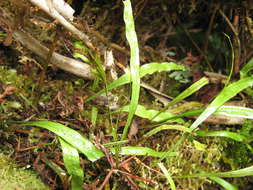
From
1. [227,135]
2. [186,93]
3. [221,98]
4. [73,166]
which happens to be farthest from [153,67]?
[73,166]

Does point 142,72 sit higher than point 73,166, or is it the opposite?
point 142,72

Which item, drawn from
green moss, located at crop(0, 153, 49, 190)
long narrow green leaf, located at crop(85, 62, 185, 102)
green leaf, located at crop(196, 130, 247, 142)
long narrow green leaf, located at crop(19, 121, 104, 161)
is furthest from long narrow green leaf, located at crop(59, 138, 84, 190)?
green leaf, located at crop(196, 130, 247, 142)

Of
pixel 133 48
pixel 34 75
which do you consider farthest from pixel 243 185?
A: pixel 34 75

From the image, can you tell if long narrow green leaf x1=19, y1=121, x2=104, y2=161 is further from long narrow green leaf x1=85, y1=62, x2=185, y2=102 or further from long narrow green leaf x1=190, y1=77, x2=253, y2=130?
long narrow green leaf x1=190, y1=77, x2=253, y2=130

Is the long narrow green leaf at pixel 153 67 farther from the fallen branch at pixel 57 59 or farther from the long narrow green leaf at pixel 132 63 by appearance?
the fallen branch at pixel 57 59

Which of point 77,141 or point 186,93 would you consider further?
point 186,93

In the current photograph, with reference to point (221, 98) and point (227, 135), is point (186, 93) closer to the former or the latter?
point (221, 98)

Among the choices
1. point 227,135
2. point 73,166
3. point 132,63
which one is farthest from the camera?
point 227,135
